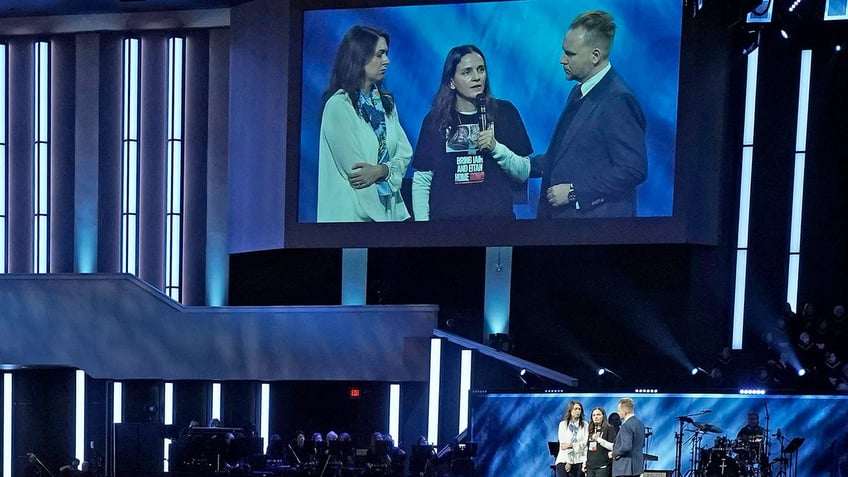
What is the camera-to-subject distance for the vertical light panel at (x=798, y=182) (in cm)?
1719

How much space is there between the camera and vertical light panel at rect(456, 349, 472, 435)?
16875mm

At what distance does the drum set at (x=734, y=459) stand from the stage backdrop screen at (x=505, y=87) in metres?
3.67

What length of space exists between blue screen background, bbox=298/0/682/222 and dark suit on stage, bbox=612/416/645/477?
6720mm

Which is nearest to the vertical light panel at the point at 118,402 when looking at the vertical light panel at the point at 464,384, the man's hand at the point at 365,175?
the man's hand at the point at 365,175

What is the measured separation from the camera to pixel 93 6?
18938 millimetres

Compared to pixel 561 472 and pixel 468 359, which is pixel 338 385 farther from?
pixel 561 472

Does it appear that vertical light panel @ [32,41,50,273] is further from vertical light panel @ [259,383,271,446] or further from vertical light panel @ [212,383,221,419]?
vertical light panel @ [259,383,271,446]

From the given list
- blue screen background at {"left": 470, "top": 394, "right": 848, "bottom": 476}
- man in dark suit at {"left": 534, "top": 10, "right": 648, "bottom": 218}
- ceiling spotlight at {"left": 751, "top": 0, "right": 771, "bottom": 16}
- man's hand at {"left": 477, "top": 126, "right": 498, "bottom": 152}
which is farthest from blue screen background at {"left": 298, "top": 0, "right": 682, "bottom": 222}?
blue screen background at {"left": 470, "top": 394, "right": 848, "bottom": 476}

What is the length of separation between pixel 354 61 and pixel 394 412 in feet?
18.0

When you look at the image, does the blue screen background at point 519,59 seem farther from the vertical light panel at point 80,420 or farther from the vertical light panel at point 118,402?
the vertical light panel at point 80,420

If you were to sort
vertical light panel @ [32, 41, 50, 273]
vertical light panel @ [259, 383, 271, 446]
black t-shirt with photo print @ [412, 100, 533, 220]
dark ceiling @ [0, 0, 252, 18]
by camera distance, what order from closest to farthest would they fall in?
black t-shirt with photo print @ [412, 100, 533, 220], vertical light panel @ [259, 383, 271, 446], dark ceiling @ [0, 0, 252, 18], vertical light panel @ [32, 41, 50, 273]

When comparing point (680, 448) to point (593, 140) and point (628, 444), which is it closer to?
point (628, 444)

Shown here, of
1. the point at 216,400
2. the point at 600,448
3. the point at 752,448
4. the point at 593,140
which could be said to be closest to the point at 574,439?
the point at 600,448

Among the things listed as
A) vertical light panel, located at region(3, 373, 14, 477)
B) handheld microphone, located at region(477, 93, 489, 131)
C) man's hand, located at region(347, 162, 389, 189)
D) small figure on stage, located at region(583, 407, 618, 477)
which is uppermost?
handheld microphone, located at region(477, 93, 489, 131)
